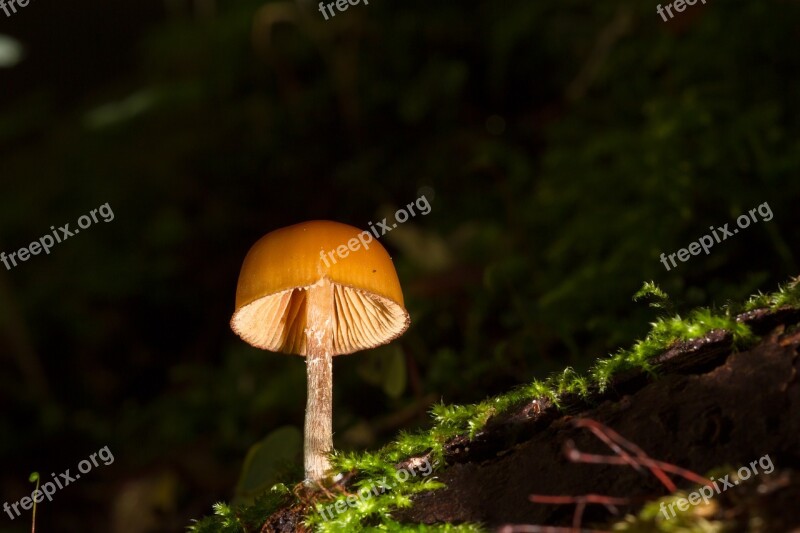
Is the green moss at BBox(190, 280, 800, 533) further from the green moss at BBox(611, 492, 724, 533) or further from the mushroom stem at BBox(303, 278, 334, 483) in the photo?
the green moss at BBox(611, 492, 724, 533)

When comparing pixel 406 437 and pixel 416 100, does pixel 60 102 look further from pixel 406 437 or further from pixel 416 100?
pixel 406 437

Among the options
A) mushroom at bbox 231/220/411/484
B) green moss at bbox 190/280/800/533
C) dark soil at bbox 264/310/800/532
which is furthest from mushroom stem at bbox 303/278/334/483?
dark soil at bbox 264/310/800/532

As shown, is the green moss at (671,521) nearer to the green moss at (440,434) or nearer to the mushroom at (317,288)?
the green moss at (440,434)

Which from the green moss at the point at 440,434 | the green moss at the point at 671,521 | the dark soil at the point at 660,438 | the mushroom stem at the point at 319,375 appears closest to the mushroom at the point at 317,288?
the mushroom stem at the point at 319,375

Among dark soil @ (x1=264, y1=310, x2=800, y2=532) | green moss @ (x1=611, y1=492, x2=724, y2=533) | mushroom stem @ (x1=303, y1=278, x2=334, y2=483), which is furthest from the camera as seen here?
mushroom stem @ (x1=303, y1=278, x2=334, y2=483)

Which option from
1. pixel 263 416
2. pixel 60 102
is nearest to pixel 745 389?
pixel 263 416
